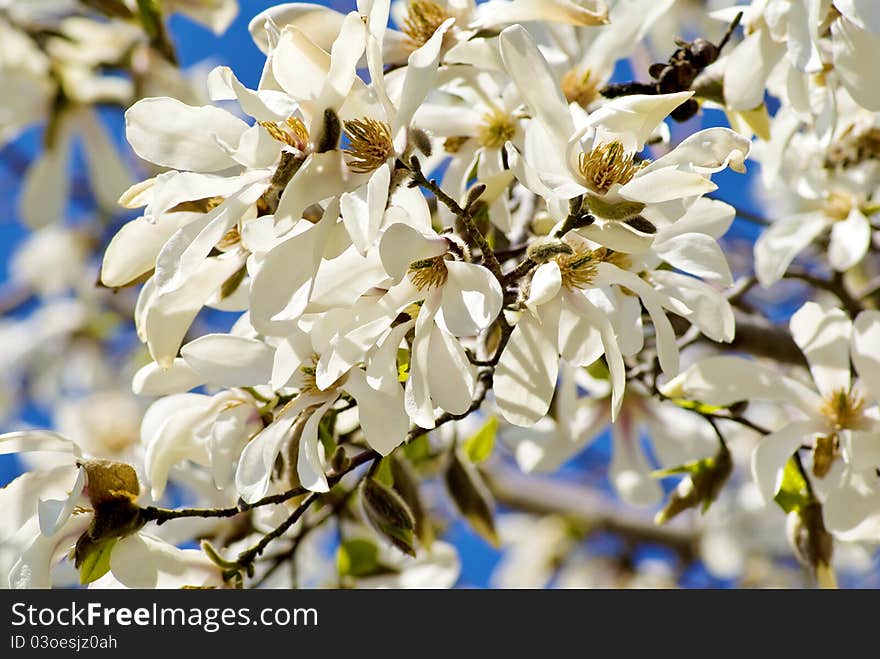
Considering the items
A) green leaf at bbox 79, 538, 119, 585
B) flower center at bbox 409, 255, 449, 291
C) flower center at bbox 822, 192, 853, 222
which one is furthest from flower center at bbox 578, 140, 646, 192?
flower center at bbox 822, 192, 853, 222

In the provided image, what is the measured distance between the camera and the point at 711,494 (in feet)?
3.20

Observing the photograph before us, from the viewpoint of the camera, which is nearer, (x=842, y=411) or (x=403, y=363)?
(x=403, y=363)

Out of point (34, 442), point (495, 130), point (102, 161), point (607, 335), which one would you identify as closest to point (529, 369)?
point (607, 335)

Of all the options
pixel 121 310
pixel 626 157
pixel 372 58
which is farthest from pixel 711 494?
pixel 121 310

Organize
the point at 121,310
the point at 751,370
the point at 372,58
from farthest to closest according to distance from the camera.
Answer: the point at 121,310
the point at 751,370
the point at 372,58

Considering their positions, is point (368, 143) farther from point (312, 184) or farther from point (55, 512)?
point (55, 512)

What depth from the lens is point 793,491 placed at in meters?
0.94

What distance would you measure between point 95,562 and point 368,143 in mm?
A: 365

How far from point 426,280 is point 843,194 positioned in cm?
62

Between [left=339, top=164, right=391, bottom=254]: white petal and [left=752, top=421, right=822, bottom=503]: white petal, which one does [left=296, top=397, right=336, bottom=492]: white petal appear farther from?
[left=752, top=421, right=822, bottom=503]: white petal

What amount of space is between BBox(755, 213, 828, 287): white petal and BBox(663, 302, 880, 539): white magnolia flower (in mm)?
121

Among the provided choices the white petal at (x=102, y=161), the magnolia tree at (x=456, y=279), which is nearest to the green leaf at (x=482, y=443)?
the magnolia tree at (x=456, y=279)
